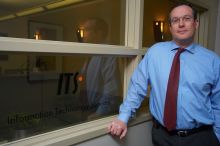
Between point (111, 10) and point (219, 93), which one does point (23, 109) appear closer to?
point (111, 10)

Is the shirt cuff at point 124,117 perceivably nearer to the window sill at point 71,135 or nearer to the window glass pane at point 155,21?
the window sill at point 71,135

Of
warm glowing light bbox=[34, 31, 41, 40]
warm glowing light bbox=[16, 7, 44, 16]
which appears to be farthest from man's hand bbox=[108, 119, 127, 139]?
warm glowing light bbox=[16, 7, 44, 16]

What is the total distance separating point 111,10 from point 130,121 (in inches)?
30.9

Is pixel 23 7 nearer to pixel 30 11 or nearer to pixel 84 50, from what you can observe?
pixel 30 11

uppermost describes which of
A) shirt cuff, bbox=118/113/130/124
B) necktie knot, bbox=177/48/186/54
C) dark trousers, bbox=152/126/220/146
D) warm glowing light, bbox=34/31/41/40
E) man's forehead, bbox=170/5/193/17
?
man's forehead, bbox=170/5/193/17

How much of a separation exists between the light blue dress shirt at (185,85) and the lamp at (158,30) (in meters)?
0.41

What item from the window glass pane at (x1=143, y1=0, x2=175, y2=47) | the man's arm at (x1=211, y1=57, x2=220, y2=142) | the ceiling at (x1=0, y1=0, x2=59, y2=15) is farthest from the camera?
the window glass pane at (x1=143, y1=0, x2=175, y2=47)

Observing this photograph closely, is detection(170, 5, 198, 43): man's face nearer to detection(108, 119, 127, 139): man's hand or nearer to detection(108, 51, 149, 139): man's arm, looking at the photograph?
detection(108, 51, 149, 139): man's arm

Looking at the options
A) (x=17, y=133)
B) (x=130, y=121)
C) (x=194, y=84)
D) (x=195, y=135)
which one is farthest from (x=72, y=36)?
(x=195, y=135)

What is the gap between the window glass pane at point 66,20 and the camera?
110cm

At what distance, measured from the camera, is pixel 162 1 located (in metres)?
2.12

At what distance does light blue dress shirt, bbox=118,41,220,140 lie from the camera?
1496 mm

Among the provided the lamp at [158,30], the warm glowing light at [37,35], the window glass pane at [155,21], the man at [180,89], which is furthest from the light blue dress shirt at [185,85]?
the warm glowing light at [37,35]

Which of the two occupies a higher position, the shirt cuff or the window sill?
the shirt cuff
